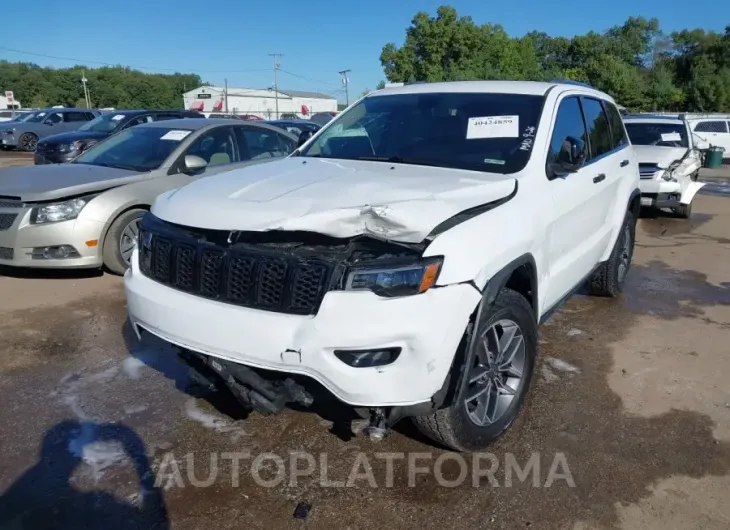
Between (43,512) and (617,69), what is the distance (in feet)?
188

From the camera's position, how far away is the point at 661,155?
10.1m

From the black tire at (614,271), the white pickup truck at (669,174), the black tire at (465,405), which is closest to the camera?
the black tire at (465,405)

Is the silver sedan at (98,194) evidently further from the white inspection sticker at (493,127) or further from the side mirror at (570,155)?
the side mirror at (570,155)

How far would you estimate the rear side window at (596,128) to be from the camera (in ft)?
15.3

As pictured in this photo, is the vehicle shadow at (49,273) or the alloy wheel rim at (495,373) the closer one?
the alloy wheel rim at (495,373)

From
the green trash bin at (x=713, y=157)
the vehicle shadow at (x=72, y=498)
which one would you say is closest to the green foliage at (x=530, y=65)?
the green trash bin at (x=713, y=157)

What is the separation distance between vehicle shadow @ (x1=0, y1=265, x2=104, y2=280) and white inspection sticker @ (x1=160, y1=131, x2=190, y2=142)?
1621 millimetres

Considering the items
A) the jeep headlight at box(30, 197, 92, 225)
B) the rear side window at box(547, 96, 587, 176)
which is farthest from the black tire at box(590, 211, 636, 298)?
the jeep headlight at box(30, 197, 92, 225)

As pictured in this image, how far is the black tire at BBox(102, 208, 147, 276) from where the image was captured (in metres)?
5.98

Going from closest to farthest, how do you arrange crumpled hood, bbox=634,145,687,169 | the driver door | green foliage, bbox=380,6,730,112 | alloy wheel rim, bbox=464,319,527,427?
alloy wheel rim, bbox=464,319,527,427, the driver door, crumpled hood, bbox=634,145,687,169, green foliage, bbox=380,6,730,112

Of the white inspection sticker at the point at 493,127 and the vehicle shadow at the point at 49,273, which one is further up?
the white inspection sticker at the point at 493,127

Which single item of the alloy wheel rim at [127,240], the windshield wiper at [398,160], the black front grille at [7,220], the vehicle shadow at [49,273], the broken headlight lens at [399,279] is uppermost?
the windshield wiper at [398,160]

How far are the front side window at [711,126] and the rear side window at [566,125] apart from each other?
21693 mm

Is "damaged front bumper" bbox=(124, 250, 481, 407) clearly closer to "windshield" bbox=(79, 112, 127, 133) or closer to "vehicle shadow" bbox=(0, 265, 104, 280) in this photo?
"vehicle shadow" bbox=(0, 265, 104, 280)
